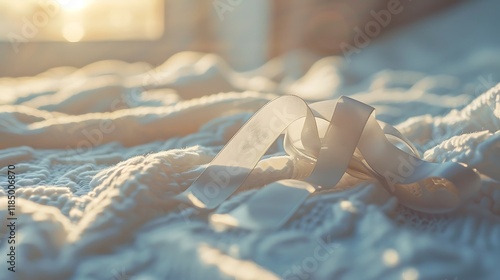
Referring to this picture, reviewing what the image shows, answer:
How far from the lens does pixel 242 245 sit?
526 millimetres

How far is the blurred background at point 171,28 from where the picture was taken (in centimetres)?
263

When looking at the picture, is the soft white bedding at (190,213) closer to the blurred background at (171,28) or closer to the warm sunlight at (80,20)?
the blurred background at (171,28)

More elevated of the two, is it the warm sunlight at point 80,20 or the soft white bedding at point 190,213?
the warm sunlight at point 80,20

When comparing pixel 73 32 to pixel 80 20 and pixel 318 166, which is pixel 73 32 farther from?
pixel 318 166

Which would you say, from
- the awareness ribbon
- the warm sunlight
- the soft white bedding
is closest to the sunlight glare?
the warm sunlight

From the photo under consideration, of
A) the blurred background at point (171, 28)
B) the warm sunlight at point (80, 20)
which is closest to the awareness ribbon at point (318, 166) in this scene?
the blurred background at point (171, 28)

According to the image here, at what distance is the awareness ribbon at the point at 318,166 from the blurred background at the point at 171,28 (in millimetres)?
1861

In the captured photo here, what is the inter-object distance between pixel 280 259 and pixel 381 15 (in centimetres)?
226

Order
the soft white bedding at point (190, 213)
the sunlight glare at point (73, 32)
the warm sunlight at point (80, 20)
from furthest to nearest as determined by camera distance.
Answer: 1. the sunlight glare at point (73, 32)
2. the warm sunlight at point (80, 20)
3. the soft white bedding at point (190, 213)

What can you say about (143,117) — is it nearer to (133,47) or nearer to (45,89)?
(45,89)

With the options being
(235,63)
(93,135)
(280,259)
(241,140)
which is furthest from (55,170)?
(235,63)

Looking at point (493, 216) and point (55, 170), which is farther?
point (55, 170)

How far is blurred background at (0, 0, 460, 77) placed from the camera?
2633mm

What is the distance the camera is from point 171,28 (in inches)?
119
